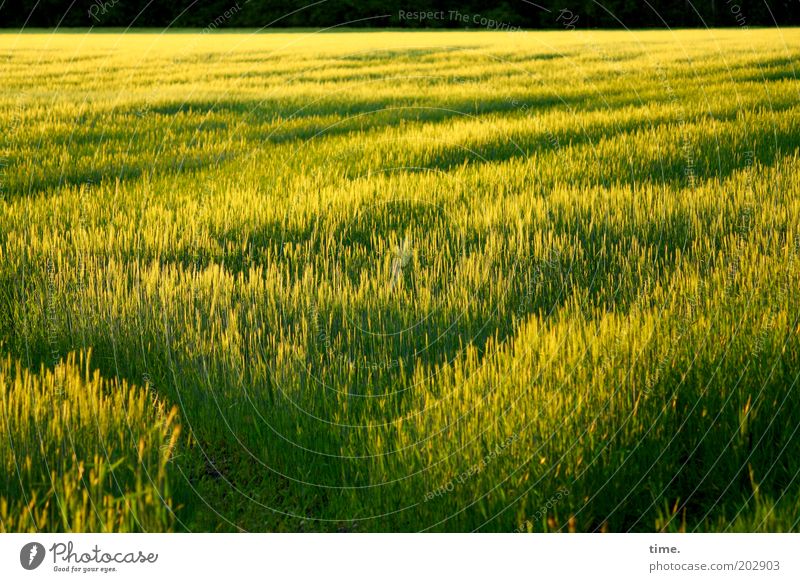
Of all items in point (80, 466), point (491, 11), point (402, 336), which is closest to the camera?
point (80, 466)

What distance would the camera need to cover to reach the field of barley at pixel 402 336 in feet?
6.77

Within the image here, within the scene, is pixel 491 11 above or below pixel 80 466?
above

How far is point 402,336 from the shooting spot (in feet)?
8.91

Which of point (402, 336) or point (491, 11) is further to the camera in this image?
point (491, 11)

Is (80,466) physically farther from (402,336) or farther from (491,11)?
(491,11)

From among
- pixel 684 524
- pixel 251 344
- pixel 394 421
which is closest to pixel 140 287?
pixel 251 344

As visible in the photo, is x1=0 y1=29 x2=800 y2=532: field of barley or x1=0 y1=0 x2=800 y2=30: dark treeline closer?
x1=0 y1=29 x2=800 y2=532: field of barley

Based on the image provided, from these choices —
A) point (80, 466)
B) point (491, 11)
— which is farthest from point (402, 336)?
point (491, 11)

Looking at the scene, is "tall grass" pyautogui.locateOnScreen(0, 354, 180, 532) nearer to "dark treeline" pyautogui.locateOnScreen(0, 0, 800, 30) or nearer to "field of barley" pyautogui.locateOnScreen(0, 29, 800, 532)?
"field of barley" pyautogui.locateOnScreen(0, 29, 800, 532)

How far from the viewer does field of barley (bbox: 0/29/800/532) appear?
2.06 metres

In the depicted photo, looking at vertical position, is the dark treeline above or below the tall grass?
above

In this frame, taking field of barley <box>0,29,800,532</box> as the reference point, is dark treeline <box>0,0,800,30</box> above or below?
above

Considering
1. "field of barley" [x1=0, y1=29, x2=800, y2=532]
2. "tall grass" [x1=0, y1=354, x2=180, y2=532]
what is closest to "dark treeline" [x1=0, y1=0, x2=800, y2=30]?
"field of barley" [x1=0, y1=29, x2=800, y2=532]

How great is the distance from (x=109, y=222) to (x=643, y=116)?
4.60 m
